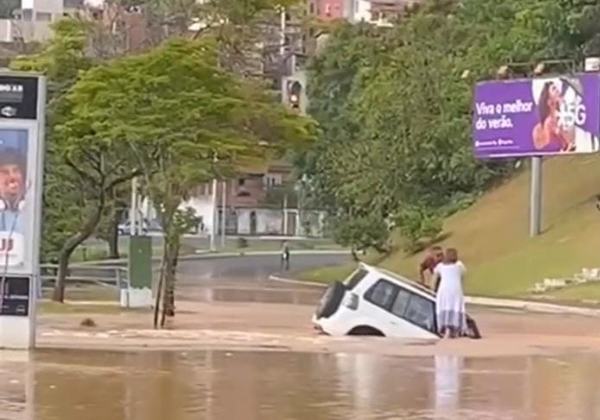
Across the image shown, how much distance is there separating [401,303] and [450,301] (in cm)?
88

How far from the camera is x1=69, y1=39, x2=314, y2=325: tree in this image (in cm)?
3122

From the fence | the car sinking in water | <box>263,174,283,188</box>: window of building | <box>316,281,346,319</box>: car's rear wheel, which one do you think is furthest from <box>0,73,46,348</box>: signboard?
<box>263,174,283,188</box>: window of building

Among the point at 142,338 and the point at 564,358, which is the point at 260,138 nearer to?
the point at 142,338

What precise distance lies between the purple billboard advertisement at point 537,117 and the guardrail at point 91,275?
45.7 ft

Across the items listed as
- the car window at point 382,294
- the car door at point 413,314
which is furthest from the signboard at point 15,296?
the car door at point 413,314

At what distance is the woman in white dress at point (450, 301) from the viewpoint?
2588 cm

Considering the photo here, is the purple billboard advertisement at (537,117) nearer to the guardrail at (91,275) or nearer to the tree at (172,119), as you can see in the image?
the guardrail at (91,275)

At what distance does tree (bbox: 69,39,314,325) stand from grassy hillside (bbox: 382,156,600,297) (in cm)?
1802

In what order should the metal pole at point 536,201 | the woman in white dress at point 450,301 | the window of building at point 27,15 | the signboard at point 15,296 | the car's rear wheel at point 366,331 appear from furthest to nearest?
the window of building at point 27,15 → the metal pole at point 536,201 → the car's rear wheel at point 366,331 → the woman in white dress at point 450,301 → the signboard at point 15,296

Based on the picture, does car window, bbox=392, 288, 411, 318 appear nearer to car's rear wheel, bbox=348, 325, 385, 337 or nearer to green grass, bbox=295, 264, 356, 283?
car's rear wheel, bbox=348, 325, 385, 337

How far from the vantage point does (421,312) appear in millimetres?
26453

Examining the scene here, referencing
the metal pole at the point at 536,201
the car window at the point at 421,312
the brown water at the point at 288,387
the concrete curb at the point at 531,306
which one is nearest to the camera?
the brown water at the point at 288,387

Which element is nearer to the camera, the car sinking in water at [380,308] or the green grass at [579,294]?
the car sinking in water at [380,308]

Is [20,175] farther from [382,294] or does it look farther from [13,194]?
[382,294]
